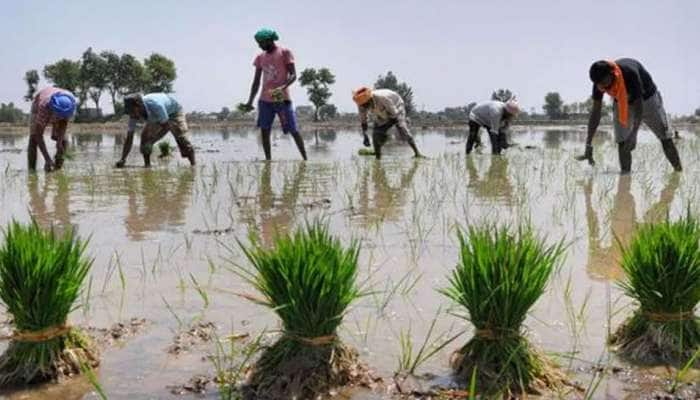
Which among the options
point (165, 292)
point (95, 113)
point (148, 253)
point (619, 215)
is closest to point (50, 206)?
point (148, 253)

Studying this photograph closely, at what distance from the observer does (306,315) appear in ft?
7.42

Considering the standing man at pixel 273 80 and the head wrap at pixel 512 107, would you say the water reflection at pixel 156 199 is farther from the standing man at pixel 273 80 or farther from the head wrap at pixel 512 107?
the head wrap at pixel 512 107

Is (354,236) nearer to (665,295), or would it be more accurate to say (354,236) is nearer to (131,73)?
(665,295)

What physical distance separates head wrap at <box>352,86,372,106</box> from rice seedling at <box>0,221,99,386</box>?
808cm

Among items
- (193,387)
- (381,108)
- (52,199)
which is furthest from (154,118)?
(193,387)

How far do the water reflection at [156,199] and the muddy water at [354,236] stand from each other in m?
0.02

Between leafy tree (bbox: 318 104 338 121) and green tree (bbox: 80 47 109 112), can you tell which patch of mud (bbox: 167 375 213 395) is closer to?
green tree (bbox: 80 47 109 112)

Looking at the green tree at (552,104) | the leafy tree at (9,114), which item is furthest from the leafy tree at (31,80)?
the green tree at (552,104)

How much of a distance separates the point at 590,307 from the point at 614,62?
4.46 metres

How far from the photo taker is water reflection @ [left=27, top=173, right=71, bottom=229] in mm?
5196

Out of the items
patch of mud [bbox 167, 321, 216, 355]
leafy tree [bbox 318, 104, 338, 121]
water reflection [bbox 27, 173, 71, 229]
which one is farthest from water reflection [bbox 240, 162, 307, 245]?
leafy tree [bbox 318, 104, 338, 121]

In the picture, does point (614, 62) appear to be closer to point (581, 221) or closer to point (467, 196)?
point (467, 196)

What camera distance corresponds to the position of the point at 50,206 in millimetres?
5887

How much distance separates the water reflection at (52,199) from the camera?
17.0 ft
